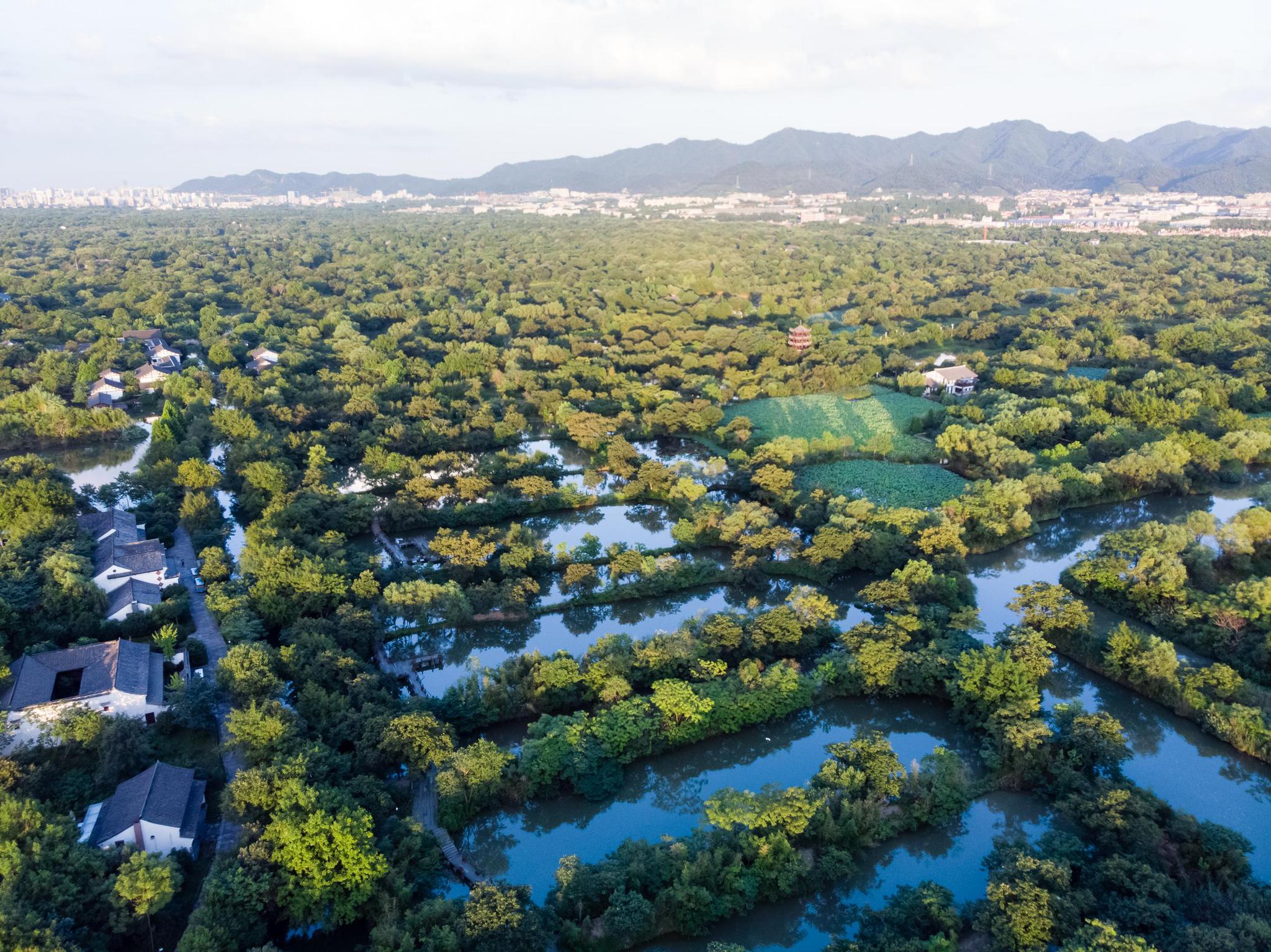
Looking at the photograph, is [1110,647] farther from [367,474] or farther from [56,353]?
[56,353]

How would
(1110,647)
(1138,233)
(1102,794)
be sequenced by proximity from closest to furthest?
1. (1102,794)
2. (1110,647)
3. (1138,233)

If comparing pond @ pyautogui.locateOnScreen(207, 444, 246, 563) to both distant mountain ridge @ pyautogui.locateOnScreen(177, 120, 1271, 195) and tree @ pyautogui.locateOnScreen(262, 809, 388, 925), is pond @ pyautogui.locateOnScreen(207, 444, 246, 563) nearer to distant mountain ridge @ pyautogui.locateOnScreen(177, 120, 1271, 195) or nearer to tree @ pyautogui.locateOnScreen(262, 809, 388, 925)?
tree @ pyautogui.locateOnScreen(262, 809, 388, 925)

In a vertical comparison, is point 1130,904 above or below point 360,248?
below

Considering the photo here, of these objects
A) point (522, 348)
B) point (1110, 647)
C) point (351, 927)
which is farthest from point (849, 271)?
point (351, 927)

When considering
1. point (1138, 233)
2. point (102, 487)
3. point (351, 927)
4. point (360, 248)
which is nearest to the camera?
point (351, 927)

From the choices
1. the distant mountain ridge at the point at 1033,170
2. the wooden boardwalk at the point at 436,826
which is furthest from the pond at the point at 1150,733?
the distant mountain ridge at the point at 1033,170

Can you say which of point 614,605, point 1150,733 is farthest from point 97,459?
point 1150,733
